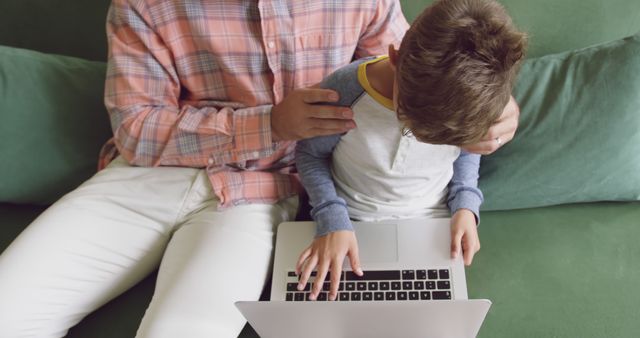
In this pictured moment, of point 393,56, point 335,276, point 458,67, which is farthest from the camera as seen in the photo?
point 335,276

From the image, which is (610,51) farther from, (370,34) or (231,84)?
(231,84)

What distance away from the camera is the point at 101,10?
1208 millimetres

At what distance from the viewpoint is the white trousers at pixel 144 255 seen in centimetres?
87

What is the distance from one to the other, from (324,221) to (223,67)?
360mm

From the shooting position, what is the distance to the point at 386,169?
937mm

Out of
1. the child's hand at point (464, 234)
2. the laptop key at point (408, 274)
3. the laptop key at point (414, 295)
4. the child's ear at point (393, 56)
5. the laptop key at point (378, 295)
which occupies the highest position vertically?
the child's ear at point (393, 56)

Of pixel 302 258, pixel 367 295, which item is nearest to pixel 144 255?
pixel 302 258

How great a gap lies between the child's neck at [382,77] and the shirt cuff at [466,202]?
0.26 metres

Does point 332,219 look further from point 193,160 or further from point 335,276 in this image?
point 193,160

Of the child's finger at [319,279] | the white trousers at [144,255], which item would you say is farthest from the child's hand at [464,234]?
the white trousers at [144,255]

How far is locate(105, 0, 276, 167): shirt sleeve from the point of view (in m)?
0.98

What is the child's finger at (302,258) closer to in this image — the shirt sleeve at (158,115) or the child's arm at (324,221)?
the child's arm at (324,221)

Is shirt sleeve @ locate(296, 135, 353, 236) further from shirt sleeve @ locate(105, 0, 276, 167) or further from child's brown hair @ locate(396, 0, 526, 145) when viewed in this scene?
child's brown hair @ locate(396, 0, 526, 145)

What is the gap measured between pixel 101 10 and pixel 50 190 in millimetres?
435
